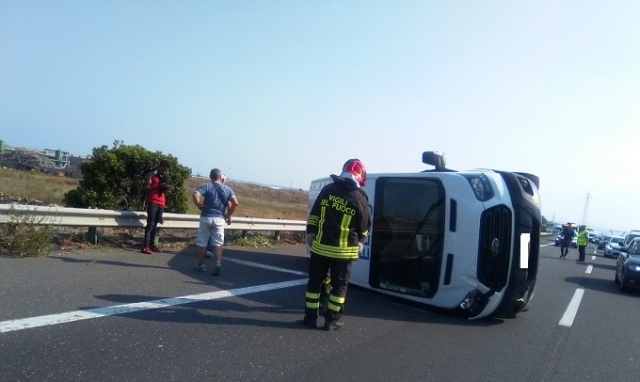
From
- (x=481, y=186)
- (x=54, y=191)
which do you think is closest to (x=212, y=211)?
(x=481, y=186)

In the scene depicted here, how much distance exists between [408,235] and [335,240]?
1.84m

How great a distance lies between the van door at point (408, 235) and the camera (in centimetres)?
686

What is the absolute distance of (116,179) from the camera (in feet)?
39.9

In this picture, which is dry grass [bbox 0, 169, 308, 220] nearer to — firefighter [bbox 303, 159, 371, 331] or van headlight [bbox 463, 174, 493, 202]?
firefighter [bbox 303, 159, 371, 331]

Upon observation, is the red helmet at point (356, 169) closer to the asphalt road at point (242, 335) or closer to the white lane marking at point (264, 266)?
the asphalt road at point (242, 335)

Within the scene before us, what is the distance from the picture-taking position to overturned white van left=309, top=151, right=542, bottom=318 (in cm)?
647

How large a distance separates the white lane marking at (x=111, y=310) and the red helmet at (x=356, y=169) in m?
2.36

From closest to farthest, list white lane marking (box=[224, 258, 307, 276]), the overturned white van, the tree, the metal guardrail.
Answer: the overturned white van, the metal guardrail, white lane marking (box=[224, 258, 307, 276]), the tree

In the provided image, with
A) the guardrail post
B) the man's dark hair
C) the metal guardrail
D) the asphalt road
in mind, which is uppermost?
the man's dark hair

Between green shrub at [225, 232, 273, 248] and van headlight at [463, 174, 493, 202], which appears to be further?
green shrub at [225, 232, 273, 248]

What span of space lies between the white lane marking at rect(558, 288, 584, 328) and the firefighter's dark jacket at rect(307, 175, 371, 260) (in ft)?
12.5

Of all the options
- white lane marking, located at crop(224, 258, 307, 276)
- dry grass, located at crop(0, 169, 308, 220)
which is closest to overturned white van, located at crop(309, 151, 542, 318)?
white lane marking, located at crop(224, 258, 307, 276)

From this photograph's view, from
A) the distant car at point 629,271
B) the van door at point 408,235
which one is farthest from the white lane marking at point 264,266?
the distant car at point 629,271

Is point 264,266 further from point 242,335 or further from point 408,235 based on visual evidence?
point 242,335
